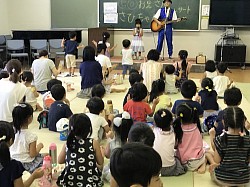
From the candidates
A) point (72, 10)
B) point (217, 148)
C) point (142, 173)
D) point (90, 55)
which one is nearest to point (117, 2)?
point (72, 10)

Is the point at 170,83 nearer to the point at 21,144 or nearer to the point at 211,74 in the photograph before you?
the point at 211,74

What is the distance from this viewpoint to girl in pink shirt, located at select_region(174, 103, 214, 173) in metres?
2.86

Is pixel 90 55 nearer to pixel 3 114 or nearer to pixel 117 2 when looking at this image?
pixel 3 114

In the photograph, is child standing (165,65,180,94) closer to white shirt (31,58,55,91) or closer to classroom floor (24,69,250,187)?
classroom floor (24,69,250,187)

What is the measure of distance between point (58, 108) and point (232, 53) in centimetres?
592

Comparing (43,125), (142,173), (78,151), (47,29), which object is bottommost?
(43,125)

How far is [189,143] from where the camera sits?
2.90 m

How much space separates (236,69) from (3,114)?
6.30 meters

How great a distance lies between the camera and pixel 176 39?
9141mm

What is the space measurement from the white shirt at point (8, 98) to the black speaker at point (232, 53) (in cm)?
597

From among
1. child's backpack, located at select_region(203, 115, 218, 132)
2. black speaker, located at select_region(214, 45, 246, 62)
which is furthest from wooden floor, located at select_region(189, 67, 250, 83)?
child's backpack, located at select_region(203, 115, 218, 132)

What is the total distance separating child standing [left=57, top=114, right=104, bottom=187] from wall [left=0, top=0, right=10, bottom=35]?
804 cm

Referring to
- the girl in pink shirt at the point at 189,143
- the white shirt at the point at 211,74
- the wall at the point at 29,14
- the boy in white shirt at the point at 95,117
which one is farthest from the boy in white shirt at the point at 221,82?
the wall at the point at 29,14

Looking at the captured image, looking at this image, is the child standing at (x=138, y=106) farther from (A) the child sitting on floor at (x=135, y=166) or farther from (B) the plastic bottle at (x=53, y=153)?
(A) the child sitting on floor at (x=135, y=166)
